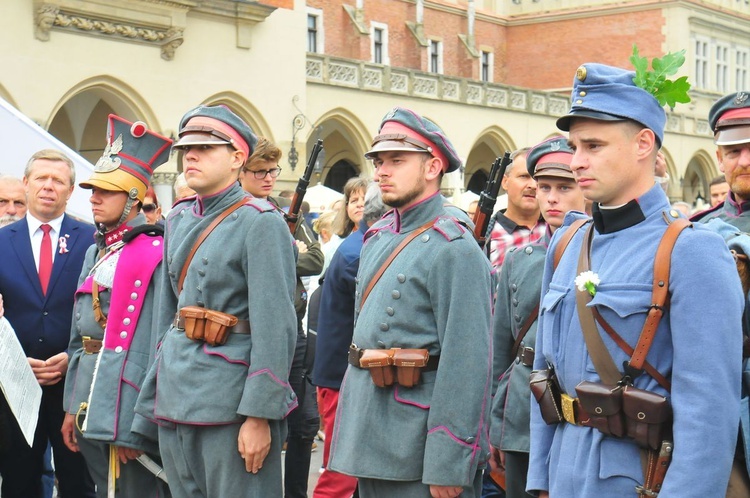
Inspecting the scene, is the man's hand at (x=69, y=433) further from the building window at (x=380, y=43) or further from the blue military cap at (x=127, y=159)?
the building window at (x=380, y=43)

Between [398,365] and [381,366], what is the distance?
6 cm

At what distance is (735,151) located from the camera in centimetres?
422

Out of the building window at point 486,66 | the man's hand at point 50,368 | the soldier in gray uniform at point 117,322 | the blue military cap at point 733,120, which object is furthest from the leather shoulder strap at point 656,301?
the building window at point 486,66

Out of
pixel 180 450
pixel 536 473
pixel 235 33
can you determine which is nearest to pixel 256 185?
pixel 180 450

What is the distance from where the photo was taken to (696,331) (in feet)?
9.62

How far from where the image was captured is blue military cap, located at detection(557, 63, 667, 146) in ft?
10.3

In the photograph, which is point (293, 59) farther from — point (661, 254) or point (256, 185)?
point (661, 254)

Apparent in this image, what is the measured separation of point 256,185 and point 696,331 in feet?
13.1

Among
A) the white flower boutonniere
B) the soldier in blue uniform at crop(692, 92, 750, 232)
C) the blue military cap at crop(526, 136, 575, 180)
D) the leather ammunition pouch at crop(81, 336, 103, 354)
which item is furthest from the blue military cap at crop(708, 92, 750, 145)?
the leather ammunition pouch at crop(81, 336, 103, 354)

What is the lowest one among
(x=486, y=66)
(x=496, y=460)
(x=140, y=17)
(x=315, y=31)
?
(x=496, y=460)

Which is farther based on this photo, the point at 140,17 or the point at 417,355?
the point at 140,17

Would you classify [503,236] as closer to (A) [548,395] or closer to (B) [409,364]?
(B) [409,364]

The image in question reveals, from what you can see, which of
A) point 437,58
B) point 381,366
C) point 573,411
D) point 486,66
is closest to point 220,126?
point 381,366

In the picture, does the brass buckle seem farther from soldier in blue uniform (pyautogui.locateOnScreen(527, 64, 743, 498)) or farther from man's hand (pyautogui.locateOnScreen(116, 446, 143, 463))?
man's hand (pyautogui.locateOnScreen(116, 446, 143, 463))
